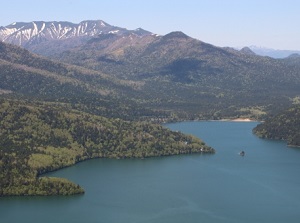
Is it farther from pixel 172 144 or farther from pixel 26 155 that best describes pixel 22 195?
pixel 172 144

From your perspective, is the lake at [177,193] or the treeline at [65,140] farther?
the treeline at [65,140]

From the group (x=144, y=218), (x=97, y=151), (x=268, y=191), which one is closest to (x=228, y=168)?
(x=268, y=191)

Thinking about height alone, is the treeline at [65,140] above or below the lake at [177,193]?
above

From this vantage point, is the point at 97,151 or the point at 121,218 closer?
the point at 121,218

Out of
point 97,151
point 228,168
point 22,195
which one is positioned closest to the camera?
point 22,195
